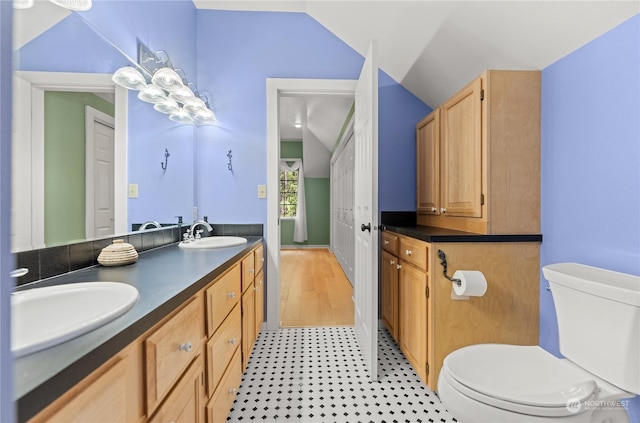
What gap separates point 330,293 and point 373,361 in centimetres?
172

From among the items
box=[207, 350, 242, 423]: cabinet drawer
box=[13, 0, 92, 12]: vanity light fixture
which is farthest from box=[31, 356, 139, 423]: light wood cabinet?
box=[13, 0, 92, 12]: vanity light fixture

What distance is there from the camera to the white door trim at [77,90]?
2.88 feet

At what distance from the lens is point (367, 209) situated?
1726 millimetres

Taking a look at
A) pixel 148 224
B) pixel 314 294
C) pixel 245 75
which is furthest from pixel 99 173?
pixel 314 294

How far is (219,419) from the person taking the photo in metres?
1.17

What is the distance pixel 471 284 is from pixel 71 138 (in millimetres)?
1768

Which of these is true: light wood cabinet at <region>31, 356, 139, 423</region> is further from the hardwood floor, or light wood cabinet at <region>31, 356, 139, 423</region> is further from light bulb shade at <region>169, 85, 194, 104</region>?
the hardwood floor

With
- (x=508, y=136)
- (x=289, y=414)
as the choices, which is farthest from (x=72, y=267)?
(x=508, y=136)

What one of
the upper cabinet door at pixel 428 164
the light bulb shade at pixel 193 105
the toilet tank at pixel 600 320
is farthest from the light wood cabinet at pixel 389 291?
the light bulb shade at pixel 193 105

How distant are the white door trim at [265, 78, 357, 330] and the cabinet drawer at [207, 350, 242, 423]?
2.74ft

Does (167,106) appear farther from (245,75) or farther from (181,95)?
(245,75)

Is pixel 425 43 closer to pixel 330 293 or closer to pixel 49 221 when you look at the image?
pixel 49 221

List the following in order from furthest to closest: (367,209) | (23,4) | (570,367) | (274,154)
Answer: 1. (274,154)
2. (367,209)
3. (570,367)
4. (23,4)

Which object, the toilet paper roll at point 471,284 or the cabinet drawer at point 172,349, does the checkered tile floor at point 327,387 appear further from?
the cabinet drawer at point 172,349
